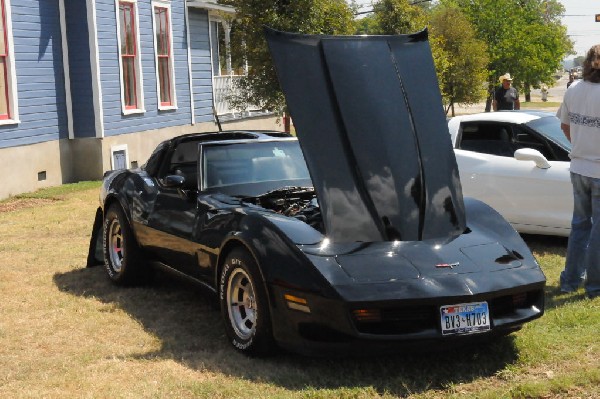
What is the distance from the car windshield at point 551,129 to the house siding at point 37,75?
925cm

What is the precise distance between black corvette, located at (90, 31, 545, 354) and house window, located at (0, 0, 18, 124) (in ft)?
30.5

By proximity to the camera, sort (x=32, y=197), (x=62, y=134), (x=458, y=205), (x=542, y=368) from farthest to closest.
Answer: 1. (x=62, y=134)
2. (x=32, y=197)
3. (x=458, y=205)
4. (x=542, y=368)

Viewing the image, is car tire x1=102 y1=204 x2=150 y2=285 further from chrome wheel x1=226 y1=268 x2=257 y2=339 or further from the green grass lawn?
chrome wheel x1=226 y1=268 x2=257 y2=339

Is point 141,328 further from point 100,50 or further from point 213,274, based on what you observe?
point 100,50

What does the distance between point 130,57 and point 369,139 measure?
533 inches

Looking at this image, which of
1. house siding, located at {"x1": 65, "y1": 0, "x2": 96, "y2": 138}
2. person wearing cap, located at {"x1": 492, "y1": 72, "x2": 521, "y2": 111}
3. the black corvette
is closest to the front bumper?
the black corvette

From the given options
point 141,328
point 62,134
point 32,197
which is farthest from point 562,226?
point 62,134

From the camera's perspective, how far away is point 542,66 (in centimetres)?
4203

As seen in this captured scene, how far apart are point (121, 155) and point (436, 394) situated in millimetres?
13826

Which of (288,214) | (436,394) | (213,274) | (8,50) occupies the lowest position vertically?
(436,394)

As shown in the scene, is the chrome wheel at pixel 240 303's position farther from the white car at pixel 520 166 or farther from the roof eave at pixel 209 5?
the roof eave at pixel 209 5

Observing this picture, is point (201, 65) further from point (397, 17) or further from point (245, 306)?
point (245, 306)

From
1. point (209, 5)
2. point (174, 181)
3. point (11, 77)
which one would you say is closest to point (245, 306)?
point (174, 181)

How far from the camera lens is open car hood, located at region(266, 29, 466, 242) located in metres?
5.64
